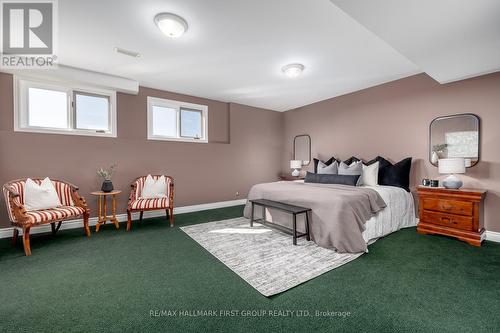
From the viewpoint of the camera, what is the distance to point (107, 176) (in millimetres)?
3986

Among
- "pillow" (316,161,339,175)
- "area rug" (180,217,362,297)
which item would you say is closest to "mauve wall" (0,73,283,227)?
"area rug" (180,217,362,297)

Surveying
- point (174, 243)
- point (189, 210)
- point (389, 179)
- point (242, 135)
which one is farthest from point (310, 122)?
point (174, 243)

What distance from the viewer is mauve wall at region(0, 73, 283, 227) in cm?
344

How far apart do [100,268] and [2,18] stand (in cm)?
296

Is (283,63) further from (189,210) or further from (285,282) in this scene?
(189,210)

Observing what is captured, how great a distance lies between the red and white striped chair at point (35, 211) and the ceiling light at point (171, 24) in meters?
2.81

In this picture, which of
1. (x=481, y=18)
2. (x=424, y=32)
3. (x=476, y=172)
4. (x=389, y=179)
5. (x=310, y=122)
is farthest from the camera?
(x=310, y=122)

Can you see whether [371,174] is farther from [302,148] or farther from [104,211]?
[104,211]

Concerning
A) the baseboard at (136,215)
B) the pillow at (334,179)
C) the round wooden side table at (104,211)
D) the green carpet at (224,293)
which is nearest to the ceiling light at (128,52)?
the round wooden side table at (104,211)

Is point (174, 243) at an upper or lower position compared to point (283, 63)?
lower

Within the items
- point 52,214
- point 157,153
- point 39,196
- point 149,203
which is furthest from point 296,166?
point 39,196

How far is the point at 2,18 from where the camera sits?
2.39 m

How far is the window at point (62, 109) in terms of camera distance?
11.4 ft

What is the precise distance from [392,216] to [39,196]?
5302 millimetres
